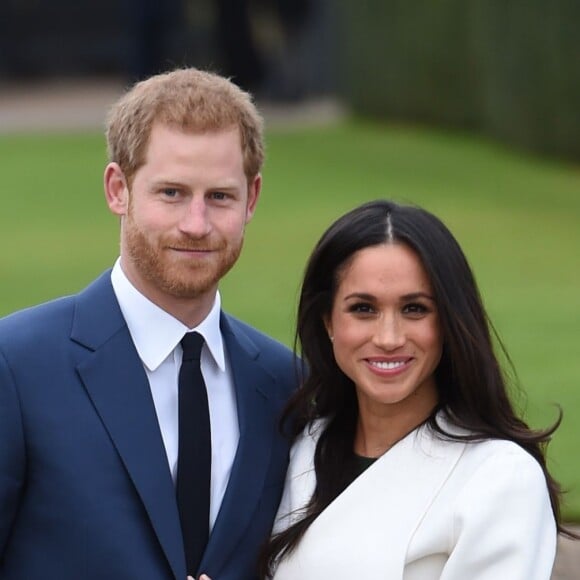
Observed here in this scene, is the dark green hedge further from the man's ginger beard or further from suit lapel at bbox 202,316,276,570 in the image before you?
the man's ginger beard

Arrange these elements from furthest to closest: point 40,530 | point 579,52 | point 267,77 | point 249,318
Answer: point 267,77 < point 579,52 < point 249,318 < point 40,530

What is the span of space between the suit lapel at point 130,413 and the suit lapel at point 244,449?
14cm

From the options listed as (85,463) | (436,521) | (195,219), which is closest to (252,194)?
(195,219)

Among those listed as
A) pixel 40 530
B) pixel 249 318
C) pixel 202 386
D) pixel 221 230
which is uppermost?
pixel 221 230

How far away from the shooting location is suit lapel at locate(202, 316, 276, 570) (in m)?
3.42

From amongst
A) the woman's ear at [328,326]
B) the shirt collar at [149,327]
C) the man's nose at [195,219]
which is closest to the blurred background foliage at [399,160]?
the woman's ear at [328,326]

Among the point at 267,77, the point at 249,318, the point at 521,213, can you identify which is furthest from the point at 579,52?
the point at 267,77

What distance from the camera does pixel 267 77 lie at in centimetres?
2233

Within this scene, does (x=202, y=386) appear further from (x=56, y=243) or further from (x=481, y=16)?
(x=481, y=16)

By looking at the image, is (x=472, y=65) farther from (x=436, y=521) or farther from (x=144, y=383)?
(x=436, y=521)

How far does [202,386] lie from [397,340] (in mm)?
429

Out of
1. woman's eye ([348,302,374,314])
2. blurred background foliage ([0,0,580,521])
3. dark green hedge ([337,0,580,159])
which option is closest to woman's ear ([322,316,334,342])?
woman's eye ([348,302,374,314])

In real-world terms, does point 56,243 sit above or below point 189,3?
below

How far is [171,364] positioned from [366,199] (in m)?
10.4
